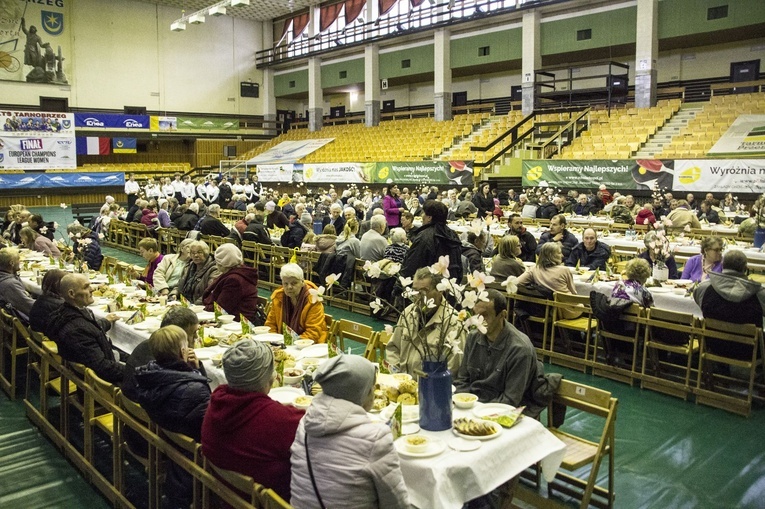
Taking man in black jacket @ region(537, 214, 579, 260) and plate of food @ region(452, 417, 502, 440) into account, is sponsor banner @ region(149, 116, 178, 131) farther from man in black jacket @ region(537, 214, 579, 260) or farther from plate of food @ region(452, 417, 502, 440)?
plate of food @ region(452, 417, 502, 440)

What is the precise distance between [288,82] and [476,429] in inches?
1204

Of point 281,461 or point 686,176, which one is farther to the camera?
point 686,176

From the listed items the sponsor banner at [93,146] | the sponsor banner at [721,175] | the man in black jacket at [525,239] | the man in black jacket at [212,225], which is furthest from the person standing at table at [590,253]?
the sponsor banner at [93,146]

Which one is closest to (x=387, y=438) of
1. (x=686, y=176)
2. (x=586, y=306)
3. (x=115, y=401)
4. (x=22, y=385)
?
(x=115, y=401)

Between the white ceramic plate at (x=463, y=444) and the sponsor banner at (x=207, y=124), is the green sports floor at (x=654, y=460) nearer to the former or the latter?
the white ceramic plate at (x=463, y=444)

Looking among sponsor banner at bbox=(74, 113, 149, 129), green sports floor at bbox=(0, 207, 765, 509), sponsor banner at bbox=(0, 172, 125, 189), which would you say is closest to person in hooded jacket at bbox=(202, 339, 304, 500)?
green sports floor at bbox=(0, 207, 765, 509)

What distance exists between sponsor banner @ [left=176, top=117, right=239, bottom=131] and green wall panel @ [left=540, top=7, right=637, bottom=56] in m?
16.0

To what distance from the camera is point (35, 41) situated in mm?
25562

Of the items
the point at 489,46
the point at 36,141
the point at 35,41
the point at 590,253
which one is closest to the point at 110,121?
the point at 36,141

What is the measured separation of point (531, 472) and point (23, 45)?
27808 millimetres

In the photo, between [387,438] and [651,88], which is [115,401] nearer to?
[387,438]

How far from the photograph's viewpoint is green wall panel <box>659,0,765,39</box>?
55.8ft

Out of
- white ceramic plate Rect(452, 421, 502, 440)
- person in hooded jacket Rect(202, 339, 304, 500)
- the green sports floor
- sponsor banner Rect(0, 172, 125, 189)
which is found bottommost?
the green sports floor

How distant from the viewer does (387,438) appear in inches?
88.7
